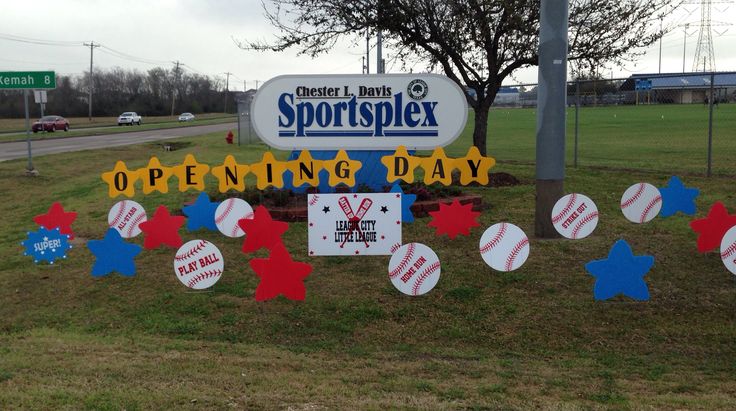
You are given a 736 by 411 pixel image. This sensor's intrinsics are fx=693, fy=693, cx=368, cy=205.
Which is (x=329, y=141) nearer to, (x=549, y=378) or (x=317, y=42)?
(x=317, y=42)

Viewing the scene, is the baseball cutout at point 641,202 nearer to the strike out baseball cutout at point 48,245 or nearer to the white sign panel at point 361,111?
the white sign panel at point 361,111

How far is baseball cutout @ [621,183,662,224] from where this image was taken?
307 inches

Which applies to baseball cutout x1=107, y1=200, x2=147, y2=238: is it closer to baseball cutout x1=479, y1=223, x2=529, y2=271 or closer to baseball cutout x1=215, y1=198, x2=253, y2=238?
baseball cutout x1=215, y1=198, x2=253, y2=238

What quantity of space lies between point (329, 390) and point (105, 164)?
62.7 ft

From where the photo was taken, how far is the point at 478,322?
6.07 meters

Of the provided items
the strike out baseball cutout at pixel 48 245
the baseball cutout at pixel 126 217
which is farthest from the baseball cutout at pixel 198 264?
the strike out baseball cutout at pixel 48 245

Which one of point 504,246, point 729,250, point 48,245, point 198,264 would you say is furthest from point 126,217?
point 729,250

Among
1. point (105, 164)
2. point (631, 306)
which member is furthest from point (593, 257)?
point (105, 164)

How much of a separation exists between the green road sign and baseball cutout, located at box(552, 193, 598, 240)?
13.5 metres

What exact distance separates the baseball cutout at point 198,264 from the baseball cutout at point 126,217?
1157mm

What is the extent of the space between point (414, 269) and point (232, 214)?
7.52 ft

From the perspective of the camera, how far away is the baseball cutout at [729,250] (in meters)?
6.50

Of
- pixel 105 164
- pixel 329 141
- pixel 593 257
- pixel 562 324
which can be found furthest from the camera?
pixel 105 164

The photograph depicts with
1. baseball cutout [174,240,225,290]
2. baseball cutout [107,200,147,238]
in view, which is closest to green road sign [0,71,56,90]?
baseball cutout [107,200,147,238]
